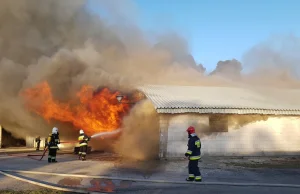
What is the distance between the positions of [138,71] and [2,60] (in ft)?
26.7

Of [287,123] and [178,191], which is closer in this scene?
[178,191]

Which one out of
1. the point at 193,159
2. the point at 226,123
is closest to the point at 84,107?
the point at 226,123

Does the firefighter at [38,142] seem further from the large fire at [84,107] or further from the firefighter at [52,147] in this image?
the firefighter at [52,147]

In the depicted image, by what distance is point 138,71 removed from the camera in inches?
800

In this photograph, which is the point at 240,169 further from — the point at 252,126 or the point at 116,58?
the point at 116,58

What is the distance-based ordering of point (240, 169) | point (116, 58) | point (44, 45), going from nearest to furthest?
point (240, 169)
point (44, 45)
point (116, 58)

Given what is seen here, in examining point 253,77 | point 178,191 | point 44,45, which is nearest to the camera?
point 178,191

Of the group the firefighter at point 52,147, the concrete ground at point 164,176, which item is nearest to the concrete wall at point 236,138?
the concrete ground at point 164,176

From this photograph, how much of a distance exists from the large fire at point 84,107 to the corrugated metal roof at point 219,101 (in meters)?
1.72

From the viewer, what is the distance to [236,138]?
14.7 m

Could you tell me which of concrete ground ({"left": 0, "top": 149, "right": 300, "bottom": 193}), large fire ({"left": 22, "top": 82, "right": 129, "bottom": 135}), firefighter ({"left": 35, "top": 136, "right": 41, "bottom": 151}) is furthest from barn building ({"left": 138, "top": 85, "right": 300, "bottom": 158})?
firefighter ({"left": 35, "top": 136, "right": 41, "bottom": 151})

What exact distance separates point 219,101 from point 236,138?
2.01 metres

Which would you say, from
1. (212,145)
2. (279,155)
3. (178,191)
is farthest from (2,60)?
(279,155)

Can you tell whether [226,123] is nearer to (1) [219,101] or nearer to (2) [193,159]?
(1) [219,101]
